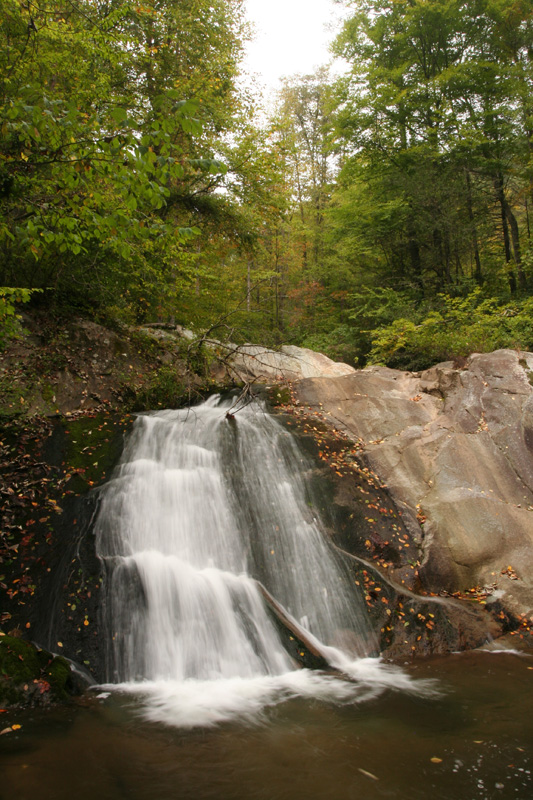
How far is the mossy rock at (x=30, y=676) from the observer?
3.45 metres

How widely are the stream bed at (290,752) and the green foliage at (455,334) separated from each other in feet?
24.1

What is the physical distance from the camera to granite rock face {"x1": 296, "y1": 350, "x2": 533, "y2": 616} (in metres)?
6.04

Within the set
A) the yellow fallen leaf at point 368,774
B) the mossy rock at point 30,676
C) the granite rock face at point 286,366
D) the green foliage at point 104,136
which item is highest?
the green foliage at point 104,136

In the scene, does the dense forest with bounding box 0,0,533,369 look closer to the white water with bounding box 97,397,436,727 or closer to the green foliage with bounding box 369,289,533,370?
the green foliage with bounding box 369,289,533,370

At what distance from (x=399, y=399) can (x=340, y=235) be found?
8686 millimetres

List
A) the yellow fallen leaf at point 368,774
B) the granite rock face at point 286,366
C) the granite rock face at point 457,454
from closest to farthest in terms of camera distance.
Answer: the yellow fallen leaf at point 368,774
the granite rock face at point 457,454
the granite rock face at point 286,366

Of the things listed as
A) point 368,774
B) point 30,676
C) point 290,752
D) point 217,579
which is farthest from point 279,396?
point 368,774

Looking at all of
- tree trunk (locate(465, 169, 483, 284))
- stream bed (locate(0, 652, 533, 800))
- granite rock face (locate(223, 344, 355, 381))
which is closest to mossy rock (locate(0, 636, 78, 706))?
stream bed (locate(0, 652, 533, 800))

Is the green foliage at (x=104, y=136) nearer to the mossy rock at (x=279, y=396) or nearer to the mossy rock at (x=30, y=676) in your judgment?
the mossy rock at (x=279, y=396)

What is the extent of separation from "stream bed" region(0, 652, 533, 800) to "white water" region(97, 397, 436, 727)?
0.90 ft

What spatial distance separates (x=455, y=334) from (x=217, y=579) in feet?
26.1

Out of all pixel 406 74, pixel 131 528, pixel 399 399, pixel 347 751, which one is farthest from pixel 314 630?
pixel 406 74

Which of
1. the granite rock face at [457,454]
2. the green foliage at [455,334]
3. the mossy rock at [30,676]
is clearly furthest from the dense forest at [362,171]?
the mossy rock at [30,676]

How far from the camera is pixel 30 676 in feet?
11.8
